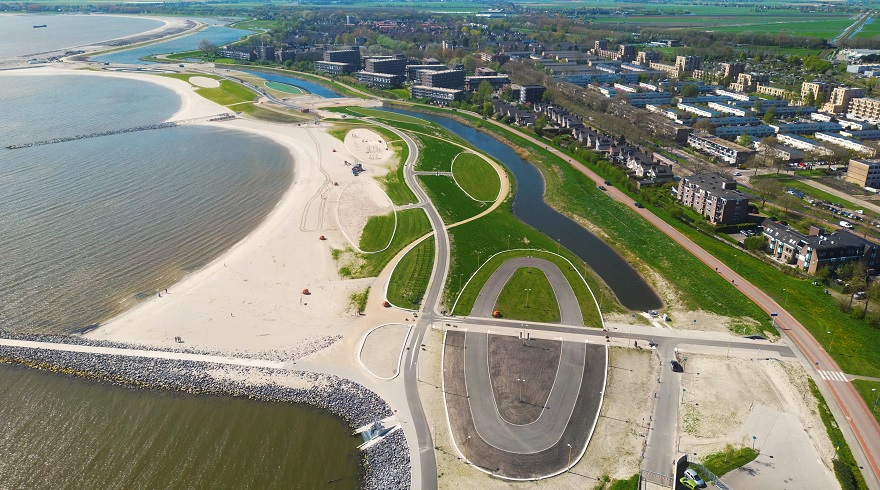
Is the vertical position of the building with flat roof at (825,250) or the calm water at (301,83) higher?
the calm water at (301,83)

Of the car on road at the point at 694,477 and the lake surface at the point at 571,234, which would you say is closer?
the car on road at the point at 694,477

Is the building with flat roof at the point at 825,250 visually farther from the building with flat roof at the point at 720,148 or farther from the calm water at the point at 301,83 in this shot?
the calm water at the point at 301,83

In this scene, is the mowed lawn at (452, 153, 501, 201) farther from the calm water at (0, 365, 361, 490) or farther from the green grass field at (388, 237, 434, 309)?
the calm water at (0, 365, 361, 490)

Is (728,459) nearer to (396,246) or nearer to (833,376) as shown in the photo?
(833,376)

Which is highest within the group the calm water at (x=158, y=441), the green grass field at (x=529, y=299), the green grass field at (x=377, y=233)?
the green grass field at (x=377, y=233)

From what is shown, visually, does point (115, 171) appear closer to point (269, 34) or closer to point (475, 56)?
point (475, 56)

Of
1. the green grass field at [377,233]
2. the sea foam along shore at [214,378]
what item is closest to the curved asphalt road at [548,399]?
the sea foam along shore at [214,378]

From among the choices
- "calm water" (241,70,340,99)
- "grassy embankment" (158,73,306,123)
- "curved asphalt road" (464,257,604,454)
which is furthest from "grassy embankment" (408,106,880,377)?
"calm water" (241,70,340,99)
